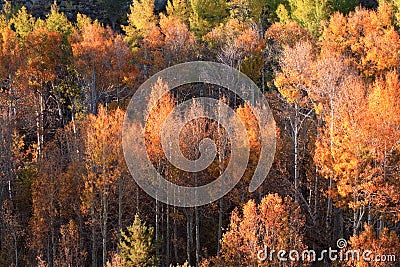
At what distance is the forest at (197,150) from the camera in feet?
75.0

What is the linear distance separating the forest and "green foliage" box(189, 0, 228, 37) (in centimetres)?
362

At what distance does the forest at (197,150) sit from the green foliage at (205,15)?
362cm

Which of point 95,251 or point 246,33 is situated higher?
point 246,33

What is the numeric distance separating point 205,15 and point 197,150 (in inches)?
969

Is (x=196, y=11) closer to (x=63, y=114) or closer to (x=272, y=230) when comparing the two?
(x=63, y=114)

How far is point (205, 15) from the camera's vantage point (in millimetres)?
46469

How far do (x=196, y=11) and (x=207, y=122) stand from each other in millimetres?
22336

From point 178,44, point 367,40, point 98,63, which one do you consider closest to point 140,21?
point 178,44

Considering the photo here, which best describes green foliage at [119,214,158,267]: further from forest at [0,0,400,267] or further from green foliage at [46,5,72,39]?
green foliage at [46,5,72,39]

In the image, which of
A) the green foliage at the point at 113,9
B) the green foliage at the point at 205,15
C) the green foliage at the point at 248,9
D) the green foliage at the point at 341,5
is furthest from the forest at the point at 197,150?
the green foliage at the point at 113,9

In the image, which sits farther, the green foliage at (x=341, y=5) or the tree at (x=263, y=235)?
the green foliage at (x=341, y=5)

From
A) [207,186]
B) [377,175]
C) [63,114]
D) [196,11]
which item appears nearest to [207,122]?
[207,186]

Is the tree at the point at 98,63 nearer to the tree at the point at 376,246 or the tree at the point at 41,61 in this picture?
the tree at the point at 41,61

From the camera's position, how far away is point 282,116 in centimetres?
3023
